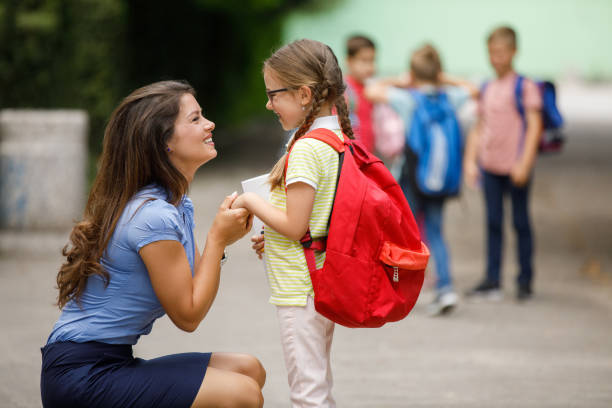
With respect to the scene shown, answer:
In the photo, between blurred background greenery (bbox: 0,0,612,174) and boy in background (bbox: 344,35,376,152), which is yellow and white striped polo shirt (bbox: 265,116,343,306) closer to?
boy in background (bbox: 344,35,376,152)

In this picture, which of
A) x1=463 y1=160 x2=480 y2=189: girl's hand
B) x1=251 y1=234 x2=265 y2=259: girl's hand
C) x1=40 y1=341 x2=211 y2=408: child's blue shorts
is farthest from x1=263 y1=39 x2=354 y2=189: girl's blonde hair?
x1=463 y1=160 x2=480 y2=189: girl's hand

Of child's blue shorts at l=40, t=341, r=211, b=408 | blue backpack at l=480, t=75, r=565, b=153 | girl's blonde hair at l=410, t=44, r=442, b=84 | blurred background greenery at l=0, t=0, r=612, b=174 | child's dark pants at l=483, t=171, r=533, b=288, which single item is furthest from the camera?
blurred background greenery at l=0, t=0, r=612, b=174

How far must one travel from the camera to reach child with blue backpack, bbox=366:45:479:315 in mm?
6133

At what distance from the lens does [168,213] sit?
9.57ft

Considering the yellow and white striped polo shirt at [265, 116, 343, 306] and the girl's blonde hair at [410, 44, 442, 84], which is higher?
the girl's blonde hair at [410, 44, 442, 84]

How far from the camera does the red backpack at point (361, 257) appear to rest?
3.01m

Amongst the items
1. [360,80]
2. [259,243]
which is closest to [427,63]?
[360,80]

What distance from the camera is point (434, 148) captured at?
6121mm

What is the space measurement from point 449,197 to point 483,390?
1.91 metres

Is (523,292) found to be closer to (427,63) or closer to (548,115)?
(548,115)

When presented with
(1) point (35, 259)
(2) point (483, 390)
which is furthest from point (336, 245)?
(1) point (35, 259)

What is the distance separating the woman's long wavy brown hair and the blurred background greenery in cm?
721

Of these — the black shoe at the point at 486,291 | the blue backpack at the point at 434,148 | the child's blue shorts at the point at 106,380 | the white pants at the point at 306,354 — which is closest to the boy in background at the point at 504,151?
the black shoe at the point at 486,291

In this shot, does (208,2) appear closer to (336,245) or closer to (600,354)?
(600,354)
